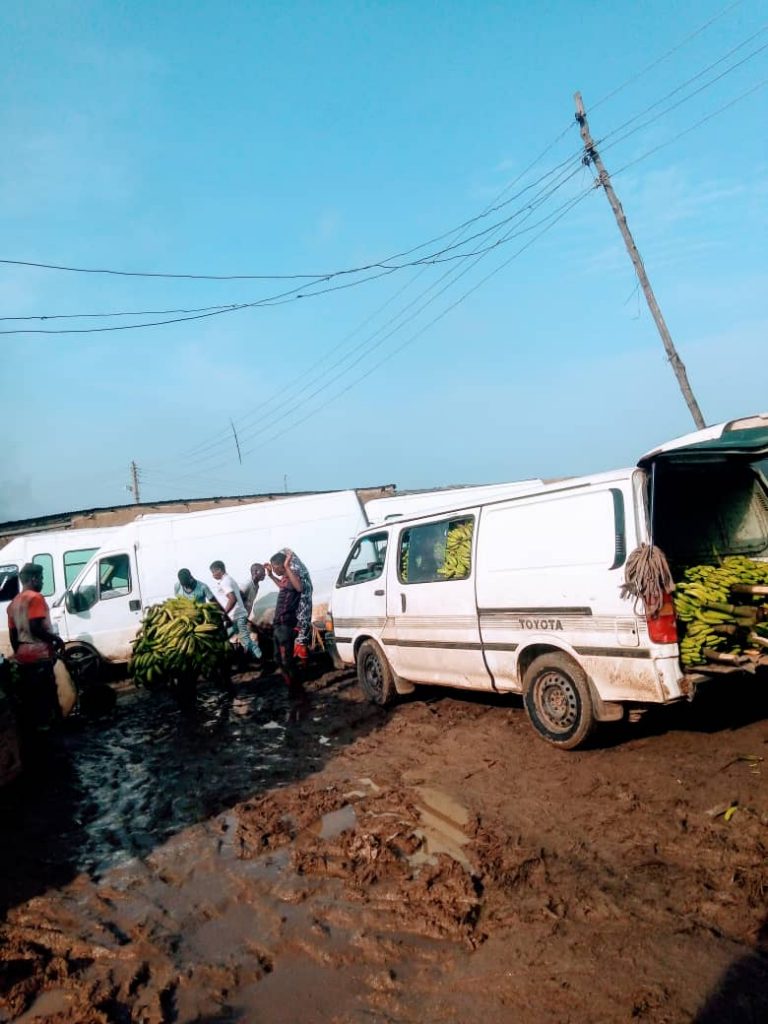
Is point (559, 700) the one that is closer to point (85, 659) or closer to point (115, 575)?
point (115, 575)

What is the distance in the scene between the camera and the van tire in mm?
5703

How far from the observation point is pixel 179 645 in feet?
31.7

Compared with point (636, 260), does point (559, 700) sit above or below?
below

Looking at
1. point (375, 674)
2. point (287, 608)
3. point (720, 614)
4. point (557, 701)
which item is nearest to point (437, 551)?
point (375, 674)

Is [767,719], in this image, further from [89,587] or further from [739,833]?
[89,587]

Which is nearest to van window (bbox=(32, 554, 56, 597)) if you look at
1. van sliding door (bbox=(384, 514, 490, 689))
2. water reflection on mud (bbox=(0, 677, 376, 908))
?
water reflection on mud (bbox=(0, 677, 376, 908))

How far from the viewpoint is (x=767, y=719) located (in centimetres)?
605

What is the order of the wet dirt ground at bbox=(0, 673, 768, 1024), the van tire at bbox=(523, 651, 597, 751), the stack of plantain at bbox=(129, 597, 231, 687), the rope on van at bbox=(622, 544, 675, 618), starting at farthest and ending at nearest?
the stack of plantain at bbox=(129, 597, 231, 687)
the van tire at bbox=(523, 651, 597, 751)
the rope on van at bbox=(622, 544, 675, 618)
the wet dirt ground at bbox=(0, 673, 768, 1024)

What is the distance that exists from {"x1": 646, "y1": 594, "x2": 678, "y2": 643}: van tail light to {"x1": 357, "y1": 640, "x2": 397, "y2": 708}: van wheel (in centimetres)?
369

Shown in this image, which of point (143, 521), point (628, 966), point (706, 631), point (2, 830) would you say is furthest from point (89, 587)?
point (628, 966)

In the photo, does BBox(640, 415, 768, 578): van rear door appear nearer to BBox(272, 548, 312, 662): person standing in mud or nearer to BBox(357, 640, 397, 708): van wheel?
BBox(357, 640, 397, 708): van wheel

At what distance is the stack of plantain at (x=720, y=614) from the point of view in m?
5.23

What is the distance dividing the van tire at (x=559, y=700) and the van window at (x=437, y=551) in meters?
1.21

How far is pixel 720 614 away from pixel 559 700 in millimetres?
1402
